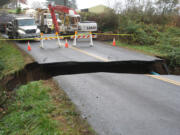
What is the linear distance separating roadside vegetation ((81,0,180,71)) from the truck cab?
23.4ft

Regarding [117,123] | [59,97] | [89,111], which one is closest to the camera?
[117,123]

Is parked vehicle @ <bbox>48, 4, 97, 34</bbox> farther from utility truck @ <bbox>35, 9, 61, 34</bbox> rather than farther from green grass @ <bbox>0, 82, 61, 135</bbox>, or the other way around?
green grass @ <bbox>0, 82, 61, 135</bbox>

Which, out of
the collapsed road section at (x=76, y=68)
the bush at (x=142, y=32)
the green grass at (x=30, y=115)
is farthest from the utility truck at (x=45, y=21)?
the green grass at (x=30, y=115)

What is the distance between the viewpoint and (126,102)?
4.87 m

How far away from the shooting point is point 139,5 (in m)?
18.3

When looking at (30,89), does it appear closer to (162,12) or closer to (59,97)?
(59,97)

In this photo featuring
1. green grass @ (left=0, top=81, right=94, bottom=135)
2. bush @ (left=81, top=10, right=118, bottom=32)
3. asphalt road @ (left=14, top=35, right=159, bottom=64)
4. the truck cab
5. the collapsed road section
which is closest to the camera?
green grass @ (left=0, top=81, right=94, bottom=135)

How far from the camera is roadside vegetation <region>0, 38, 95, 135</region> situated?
12.0ft

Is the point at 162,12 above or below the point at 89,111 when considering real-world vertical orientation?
above

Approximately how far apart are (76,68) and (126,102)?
4.27 m

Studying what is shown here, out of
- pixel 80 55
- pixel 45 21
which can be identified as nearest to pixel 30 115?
pixel 80 55

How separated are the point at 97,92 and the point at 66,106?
1.29 metres

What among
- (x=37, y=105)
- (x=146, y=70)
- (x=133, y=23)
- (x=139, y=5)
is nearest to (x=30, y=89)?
(x=37, y=105)

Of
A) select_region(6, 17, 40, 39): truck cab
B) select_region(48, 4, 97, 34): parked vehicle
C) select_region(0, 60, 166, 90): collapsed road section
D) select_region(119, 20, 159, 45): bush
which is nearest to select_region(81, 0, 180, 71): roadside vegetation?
select_region(119, 20, 159, 45): bush
